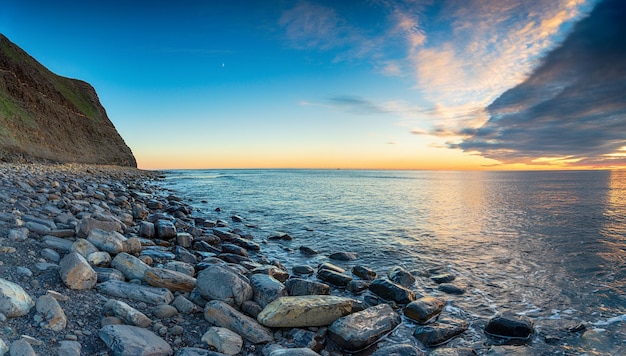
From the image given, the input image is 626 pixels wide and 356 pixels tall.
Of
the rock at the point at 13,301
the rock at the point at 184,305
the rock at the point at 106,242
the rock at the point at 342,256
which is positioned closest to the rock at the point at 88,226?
the rock at the point at 106,242

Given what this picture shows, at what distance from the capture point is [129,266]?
5996 millimetres

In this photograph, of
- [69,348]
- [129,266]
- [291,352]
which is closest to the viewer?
[69,348]

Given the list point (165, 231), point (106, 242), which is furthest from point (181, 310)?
point (165, 231)

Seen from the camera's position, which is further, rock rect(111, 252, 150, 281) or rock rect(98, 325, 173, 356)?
rock rect(111, 252, 150, 281)

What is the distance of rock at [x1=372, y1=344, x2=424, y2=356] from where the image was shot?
183 inches

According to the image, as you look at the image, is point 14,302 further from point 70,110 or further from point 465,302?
point 70,110

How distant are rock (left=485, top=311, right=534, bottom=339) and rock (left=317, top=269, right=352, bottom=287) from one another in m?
3.16

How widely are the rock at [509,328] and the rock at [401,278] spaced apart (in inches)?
96.8

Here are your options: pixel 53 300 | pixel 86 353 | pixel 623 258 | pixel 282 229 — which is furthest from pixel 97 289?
pixel 623 258

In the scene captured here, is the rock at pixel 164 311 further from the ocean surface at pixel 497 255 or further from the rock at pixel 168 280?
the ocean surface at pixel 497 255

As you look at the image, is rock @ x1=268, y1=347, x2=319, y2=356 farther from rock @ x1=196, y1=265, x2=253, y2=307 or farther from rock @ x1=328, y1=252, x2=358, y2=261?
rock @ x1=328, y1=252, x2=358, y2=261

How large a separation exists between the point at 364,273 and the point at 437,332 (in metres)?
3.28

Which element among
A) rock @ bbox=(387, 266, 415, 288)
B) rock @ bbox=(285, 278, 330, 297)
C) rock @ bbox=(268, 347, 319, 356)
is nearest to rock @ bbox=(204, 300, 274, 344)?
rock @ bbox=(268, 347, 319, 356)

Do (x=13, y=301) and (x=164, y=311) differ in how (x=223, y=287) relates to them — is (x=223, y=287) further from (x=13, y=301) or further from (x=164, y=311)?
(x=13, y=301)
